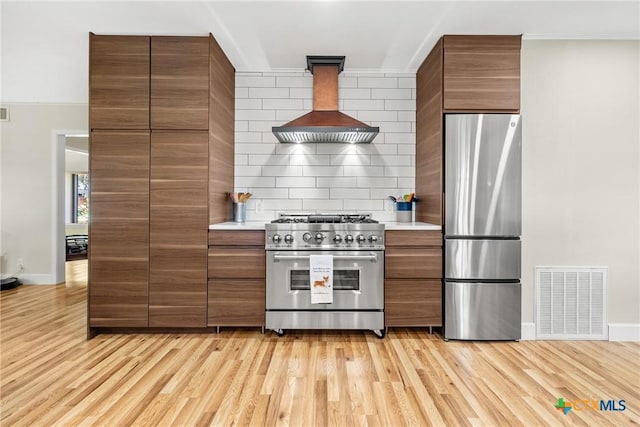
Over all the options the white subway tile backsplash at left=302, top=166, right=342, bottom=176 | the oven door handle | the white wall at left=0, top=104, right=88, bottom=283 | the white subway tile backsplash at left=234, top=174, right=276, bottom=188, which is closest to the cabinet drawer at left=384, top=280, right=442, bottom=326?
the oven door handle

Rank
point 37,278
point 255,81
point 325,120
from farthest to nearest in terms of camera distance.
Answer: point 37,278
point 255,81
point 325,120

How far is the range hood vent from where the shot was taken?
313cm

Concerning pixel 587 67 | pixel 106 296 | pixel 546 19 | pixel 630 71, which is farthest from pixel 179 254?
pixel 630 71

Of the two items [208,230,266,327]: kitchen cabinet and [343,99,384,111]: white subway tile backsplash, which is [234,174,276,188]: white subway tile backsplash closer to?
[208,230,266,327]: kitchen cabinet

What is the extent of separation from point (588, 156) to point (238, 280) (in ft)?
9.95

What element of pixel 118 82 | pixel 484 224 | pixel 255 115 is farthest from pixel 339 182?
pixel 118 82

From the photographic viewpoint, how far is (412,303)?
2.91m

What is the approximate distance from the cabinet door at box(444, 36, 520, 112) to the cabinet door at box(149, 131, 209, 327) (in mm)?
2059

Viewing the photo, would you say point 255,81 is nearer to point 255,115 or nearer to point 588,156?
point 255,115

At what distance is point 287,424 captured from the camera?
1.72 metres

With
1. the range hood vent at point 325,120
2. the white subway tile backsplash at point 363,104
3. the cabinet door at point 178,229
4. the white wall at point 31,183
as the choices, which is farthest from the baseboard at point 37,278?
the white subway tile backsplash at point 363,104

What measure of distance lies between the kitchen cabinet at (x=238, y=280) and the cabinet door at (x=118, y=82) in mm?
1176

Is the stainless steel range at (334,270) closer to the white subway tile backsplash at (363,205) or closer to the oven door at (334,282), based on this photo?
the oven door at (334,282)

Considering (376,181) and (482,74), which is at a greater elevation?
(482,74)
